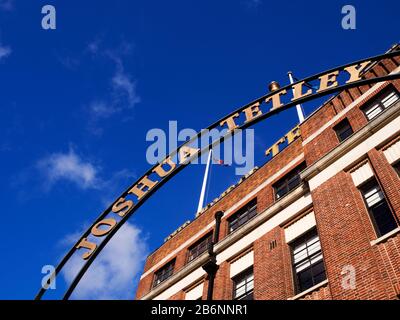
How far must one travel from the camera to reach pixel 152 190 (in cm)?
628

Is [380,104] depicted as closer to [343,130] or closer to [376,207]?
[343,130]

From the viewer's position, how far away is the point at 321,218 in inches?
549

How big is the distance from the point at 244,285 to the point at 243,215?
472 cm

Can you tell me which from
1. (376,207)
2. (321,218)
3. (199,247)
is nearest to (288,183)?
(321,218)

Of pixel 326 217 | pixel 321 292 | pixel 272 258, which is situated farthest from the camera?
pixel 272 258

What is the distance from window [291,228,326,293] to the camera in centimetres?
1338

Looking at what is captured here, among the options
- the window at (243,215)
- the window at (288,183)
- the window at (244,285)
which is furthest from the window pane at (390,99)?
the window at (244,285)

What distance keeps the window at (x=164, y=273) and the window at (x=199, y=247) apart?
1.66m

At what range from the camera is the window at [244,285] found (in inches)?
622

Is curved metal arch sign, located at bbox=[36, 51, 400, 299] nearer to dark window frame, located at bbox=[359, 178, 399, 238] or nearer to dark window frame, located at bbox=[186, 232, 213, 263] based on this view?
dark window frame, located at bbox=[359, 178, 399, 238]

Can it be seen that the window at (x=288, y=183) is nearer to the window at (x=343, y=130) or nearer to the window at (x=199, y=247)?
the window at (x=343, y=130)
